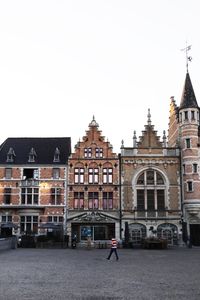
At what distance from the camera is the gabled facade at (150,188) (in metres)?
46.2

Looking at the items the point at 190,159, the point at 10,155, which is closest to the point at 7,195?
the point at 10,155

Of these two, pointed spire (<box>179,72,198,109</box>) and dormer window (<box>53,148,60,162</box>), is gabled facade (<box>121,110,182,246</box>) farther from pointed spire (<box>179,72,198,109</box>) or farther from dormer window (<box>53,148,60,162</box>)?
dormer window (<box>53,148,60,162</box>)

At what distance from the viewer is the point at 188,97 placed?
4847 centimetres

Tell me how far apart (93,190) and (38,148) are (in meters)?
9.15

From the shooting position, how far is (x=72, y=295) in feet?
38.1

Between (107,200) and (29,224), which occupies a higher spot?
(107,200)

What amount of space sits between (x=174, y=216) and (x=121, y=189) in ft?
22.9

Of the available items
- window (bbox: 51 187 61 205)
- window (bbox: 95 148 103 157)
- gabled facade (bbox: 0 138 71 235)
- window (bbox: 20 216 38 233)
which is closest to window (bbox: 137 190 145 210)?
window (bbox: 95 148 103 157)

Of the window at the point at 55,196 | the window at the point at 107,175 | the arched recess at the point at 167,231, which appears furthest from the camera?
the window at the point at 107,175

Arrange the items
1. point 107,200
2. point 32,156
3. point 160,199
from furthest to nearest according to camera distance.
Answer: point 32,156
point 107,200
point 160,199

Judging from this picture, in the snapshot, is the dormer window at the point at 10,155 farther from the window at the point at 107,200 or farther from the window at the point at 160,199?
the window at the point at 160,199

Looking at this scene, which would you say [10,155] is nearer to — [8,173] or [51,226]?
[8,173]

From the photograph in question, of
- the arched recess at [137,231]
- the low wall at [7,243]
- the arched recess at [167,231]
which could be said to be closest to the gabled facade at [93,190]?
the arched recess at [137,231]

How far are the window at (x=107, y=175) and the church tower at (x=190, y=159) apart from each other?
Answer: 8.64 meters
